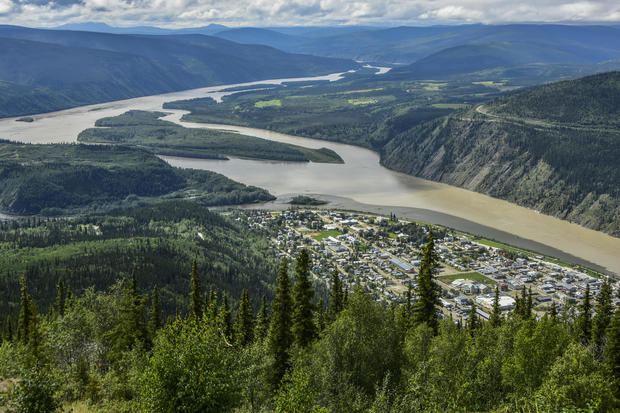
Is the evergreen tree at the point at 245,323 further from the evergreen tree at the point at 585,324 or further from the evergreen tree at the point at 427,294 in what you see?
the evergreen tree at the point at 585,324

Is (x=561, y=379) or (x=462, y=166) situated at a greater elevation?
(x=561, y=379)

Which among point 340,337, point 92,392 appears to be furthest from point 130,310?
point 340,337

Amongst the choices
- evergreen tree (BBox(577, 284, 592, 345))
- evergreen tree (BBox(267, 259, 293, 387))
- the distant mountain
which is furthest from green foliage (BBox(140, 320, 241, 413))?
the distant mountain

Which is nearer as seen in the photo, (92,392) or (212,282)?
(92,392)

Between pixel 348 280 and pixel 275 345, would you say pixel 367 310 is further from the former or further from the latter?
pixel 348 280

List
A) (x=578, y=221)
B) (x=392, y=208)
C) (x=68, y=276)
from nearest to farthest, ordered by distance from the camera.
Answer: (x=68, y=276), (x=578, y=221), (x=392, y=208)

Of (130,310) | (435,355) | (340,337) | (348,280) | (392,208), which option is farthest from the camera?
(392,208)

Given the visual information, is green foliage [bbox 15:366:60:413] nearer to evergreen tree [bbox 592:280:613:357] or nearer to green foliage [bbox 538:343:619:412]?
green foliage [bbox 538:343:619:412]
